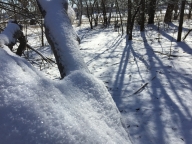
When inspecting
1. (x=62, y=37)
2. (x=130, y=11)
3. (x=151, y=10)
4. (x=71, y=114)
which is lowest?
(x=71, y=114)

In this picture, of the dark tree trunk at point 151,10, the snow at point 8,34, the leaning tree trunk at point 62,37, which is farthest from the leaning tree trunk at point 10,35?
the dark tree trunk at point 151,10

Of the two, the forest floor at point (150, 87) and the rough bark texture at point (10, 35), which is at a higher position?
the rough bark texture at point (10, 35)

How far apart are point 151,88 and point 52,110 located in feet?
8.80

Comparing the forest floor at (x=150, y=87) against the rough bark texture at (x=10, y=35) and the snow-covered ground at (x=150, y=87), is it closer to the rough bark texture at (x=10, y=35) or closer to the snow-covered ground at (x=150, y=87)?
the snow-covered ground at (x=150, y=87)

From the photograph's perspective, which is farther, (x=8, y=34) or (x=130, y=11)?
(x=130, y=11)

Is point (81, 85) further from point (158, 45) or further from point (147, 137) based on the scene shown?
point (158, 45)

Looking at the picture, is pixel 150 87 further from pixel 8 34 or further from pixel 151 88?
pixel 8 34

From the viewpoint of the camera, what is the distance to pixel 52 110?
28.3 inches

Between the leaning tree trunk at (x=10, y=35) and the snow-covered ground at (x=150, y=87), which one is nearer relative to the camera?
the leaning tree trunk at (x=10, y=35)

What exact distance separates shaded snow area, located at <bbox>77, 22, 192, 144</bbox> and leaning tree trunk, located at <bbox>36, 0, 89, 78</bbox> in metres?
0.50

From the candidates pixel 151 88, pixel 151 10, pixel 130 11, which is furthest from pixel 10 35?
pixel 151 10

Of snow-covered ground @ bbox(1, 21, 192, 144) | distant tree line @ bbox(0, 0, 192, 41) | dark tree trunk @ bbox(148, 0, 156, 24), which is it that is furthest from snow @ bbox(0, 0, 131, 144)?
dark tree trunk @ bbox(148, 0, 156, 24)

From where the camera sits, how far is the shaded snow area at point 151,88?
2145mm

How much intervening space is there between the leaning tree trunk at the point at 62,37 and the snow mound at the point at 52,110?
0.16 metres
